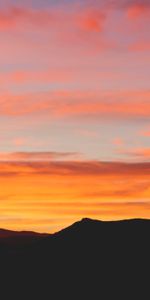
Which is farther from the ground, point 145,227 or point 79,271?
point 145,227

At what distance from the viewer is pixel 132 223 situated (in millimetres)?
196375

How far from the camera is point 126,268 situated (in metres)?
188

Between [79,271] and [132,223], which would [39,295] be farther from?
[132,223]

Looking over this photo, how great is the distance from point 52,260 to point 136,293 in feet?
102

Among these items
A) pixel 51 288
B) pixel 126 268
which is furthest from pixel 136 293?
pixel 51 288

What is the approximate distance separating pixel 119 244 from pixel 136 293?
19.9m

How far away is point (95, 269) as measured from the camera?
7539 inches

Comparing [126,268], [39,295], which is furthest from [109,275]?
[39,295]

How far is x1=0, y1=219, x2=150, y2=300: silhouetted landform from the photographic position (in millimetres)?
182625

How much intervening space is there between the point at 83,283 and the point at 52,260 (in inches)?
610

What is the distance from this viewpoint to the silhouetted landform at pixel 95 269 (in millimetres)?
182625

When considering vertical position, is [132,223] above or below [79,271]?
above

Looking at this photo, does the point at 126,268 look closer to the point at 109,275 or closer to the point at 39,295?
the point at 109,275

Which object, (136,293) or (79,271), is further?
(79,271)
